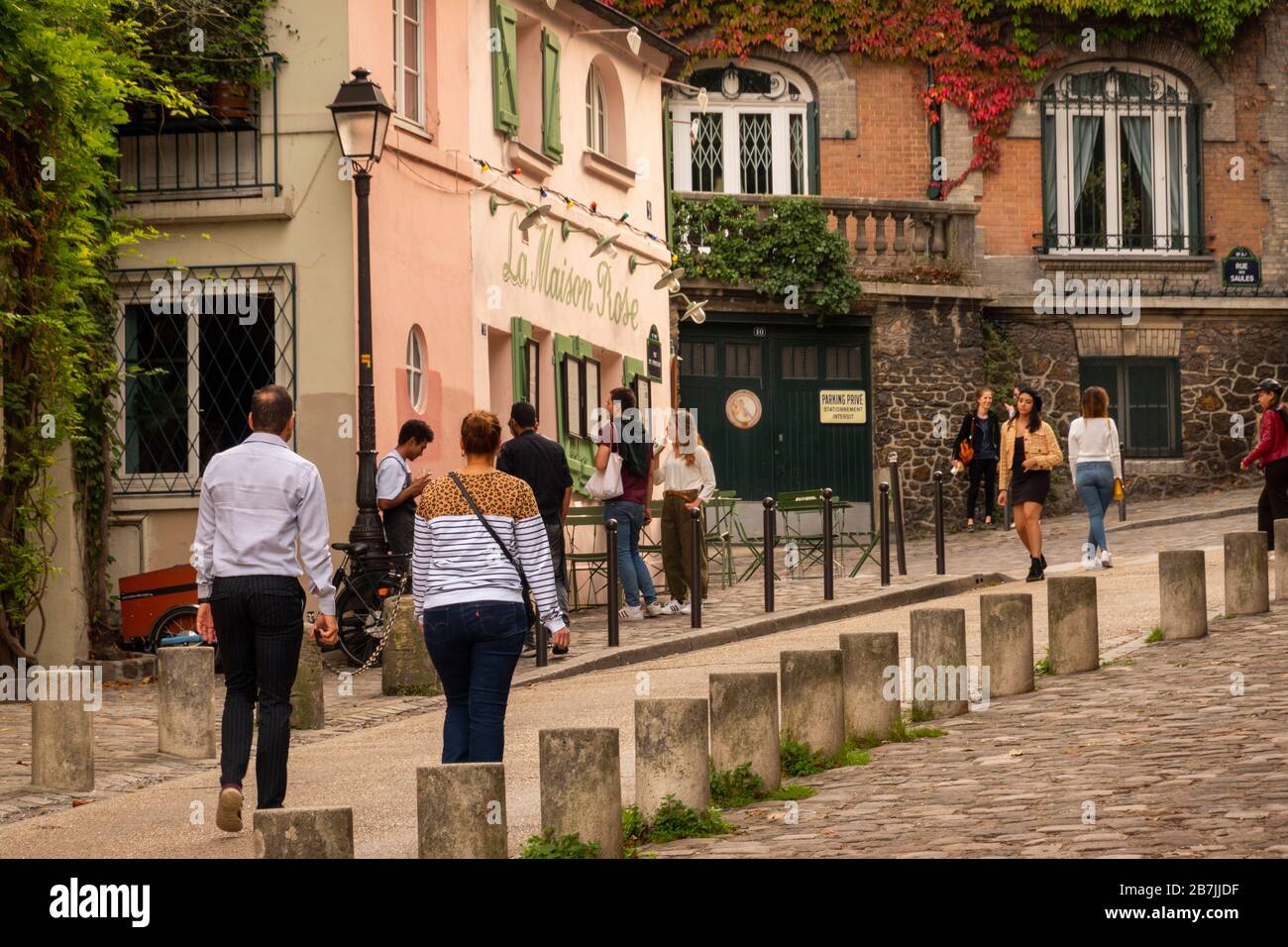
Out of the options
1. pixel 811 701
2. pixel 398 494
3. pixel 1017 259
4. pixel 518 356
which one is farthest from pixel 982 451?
pixel 811 701

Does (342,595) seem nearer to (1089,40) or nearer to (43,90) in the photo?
(43,90)

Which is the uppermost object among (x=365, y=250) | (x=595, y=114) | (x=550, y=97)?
(x=595, y=114)

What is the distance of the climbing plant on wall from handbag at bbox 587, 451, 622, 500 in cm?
1248

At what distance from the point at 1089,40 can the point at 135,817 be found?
905 inches

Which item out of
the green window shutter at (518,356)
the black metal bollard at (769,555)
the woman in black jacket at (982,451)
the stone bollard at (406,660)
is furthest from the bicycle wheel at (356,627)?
the woman in black jacket at (982,451)

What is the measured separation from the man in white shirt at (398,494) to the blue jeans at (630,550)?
2.30 meters

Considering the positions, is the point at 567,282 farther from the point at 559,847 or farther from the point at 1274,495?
the point at 559,847

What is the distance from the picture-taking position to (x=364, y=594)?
52.4 ft

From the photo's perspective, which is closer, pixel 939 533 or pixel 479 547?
pixel 479 547

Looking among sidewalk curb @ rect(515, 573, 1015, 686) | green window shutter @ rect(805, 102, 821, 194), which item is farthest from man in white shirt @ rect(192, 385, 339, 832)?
green window shutter @ rect(805, 102, 821, 194)

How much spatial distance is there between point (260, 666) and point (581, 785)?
5.38ft

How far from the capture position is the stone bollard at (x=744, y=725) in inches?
378

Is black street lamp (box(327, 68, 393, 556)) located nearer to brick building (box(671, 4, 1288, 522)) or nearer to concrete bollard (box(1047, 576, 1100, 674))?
concrete bollard (box(1047, 576, 1100, 674))
